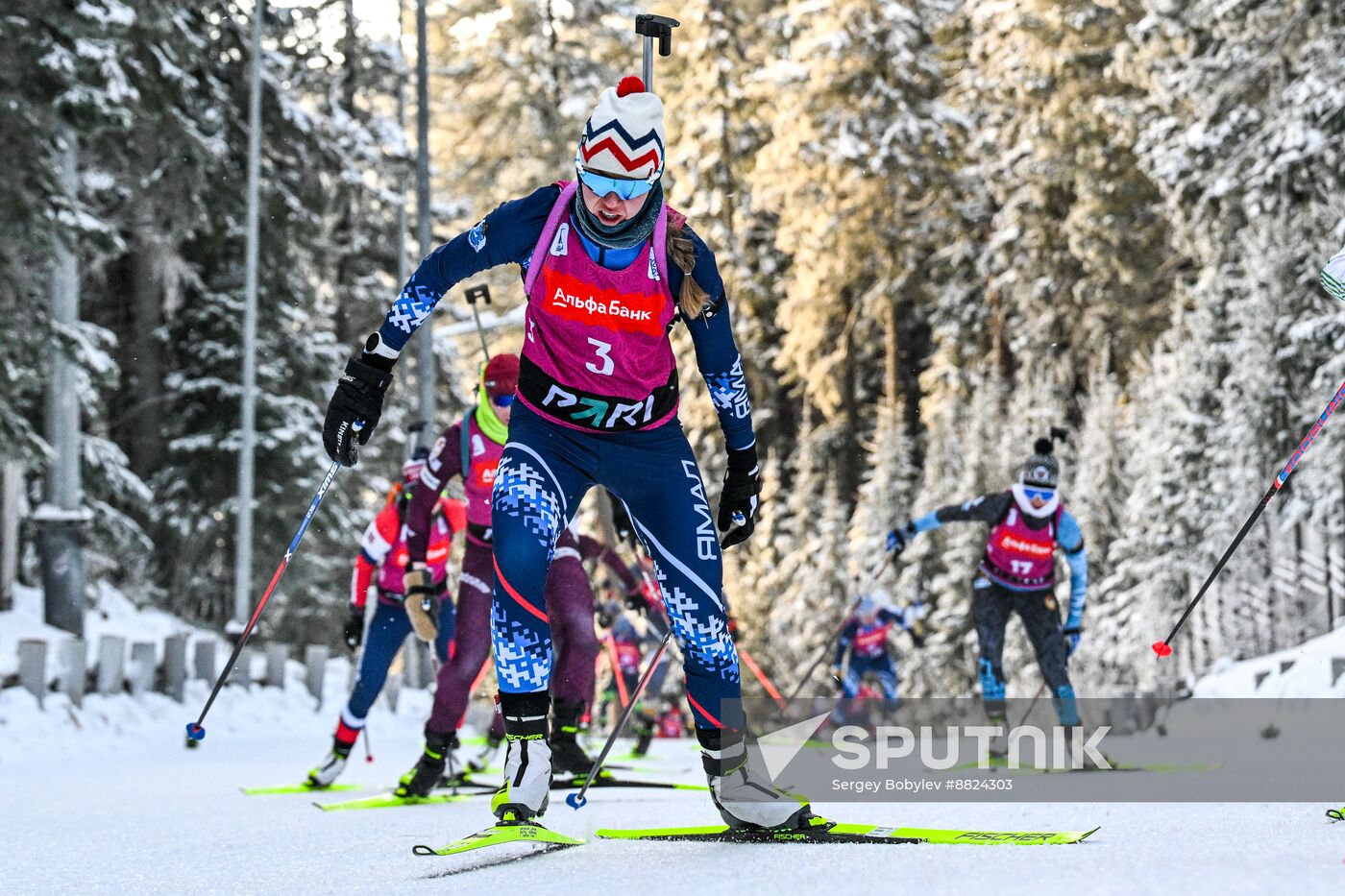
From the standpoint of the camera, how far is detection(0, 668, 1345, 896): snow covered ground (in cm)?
393

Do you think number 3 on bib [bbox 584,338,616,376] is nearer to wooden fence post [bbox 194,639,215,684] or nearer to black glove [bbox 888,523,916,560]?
black glove [bbox 888,523,916,560]

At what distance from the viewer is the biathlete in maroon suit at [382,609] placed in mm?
8977

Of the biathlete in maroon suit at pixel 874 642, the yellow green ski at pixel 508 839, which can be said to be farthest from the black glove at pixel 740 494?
the biathlete in maroon suit at pixel 874 642

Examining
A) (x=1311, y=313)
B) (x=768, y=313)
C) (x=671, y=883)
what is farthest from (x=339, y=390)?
(x=768, y=313)

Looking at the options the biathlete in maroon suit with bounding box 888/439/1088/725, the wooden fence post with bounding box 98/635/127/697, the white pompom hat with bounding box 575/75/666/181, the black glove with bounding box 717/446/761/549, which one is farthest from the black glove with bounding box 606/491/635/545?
the wooden fence post with bounding box 98/635/127/697

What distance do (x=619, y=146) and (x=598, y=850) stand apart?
2130 millimetres

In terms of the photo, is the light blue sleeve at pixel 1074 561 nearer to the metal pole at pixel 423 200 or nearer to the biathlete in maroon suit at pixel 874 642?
the biathlete in maroon suit at pixel 874 642

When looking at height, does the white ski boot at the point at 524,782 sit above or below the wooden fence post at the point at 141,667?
above

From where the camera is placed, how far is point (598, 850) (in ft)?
16.3

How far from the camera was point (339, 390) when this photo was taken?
5.20m

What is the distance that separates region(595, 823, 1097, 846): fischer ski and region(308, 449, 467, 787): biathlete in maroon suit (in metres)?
3.86

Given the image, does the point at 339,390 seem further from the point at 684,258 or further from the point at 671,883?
the point at 671,883

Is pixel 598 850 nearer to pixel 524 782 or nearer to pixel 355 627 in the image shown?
pixel 524 782

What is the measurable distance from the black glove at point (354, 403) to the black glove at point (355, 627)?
11.8ft
